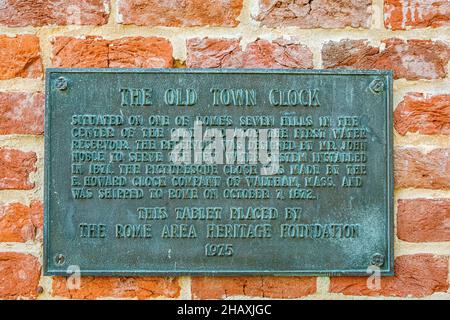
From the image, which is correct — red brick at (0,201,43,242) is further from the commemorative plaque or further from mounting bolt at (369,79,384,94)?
mounting bolt at (369,79,384,94)

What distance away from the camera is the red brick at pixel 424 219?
2523 mm

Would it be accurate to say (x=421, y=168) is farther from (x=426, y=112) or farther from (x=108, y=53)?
(x=108, y=53)

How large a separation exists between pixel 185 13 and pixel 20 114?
711 millimetres

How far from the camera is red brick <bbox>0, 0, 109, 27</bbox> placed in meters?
2.52

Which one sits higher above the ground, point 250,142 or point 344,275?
point 250,142

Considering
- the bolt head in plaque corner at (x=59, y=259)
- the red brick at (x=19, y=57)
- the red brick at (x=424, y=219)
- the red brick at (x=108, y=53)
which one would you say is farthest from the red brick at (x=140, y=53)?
the red brick at (x=424, y=219)

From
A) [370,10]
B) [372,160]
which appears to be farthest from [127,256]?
[370,10]

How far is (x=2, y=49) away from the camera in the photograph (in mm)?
2520

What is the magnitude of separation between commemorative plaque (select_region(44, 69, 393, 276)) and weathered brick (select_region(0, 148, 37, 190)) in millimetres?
96

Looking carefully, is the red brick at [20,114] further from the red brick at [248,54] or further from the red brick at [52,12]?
the red brick at [248,54]

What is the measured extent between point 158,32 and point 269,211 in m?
0.78

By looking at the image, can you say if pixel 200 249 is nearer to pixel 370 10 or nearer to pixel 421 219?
pixel 421 219

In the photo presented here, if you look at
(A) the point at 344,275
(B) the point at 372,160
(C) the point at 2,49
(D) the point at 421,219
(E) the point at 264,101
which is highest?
(C) the point at 2,49

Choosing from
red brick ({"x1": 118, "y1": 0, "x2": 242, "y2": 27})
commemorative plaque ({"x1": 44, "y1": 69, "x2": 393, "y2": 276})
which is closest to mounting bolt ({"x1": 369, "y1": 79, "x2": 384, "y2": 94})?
commemorative plaque ({"x1": 44, "y1": 69, "x2": 393, "y2": 276})
